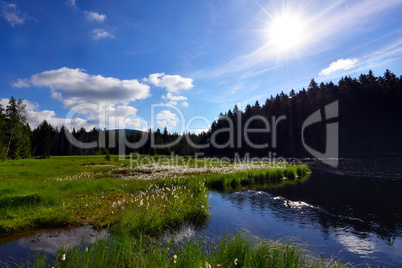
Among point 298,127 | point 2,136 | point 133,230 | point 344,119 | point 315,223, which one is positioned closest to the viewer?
point 133,230

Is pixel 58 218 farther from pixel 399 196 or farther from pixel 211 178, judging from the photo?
pixel 399 196

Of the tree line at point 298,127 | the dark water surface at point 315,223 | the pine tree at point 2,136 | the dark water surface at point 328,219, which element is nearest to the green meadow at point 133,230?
the dark water surface at point 315,223

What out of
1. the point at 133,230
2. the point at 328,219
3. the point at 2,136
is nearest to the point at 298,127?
the point at 328,219

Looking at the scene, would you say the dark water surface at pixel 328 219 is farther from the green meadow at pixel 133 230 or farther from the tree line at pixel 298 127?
the tree line at pixel 298 127

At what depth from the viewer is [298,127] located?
257 ft

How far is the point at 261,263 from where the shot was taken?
208 inches

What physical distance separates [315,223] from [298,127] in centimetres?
7470

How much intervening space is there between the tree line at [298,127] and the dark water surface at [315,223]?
5034 centimetres

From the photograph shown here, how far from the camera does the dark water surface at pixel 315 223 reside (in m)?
7.82

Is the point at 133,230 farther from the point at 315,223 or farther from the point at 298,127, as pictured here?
the point at 298,127

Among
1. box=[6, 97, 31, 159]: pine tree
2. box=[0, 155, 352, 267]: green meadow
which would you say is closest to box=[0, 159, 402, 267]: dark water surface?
box=[0, 155, 352, 267]: green meadow

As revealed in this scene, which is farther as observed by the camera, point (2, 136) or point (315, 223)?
point (2, 136)

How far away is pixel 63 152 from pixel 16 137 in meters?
61.9

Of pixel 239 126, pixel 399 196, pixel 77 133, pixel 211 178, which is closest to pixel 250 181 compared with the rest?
pixel 211 178
